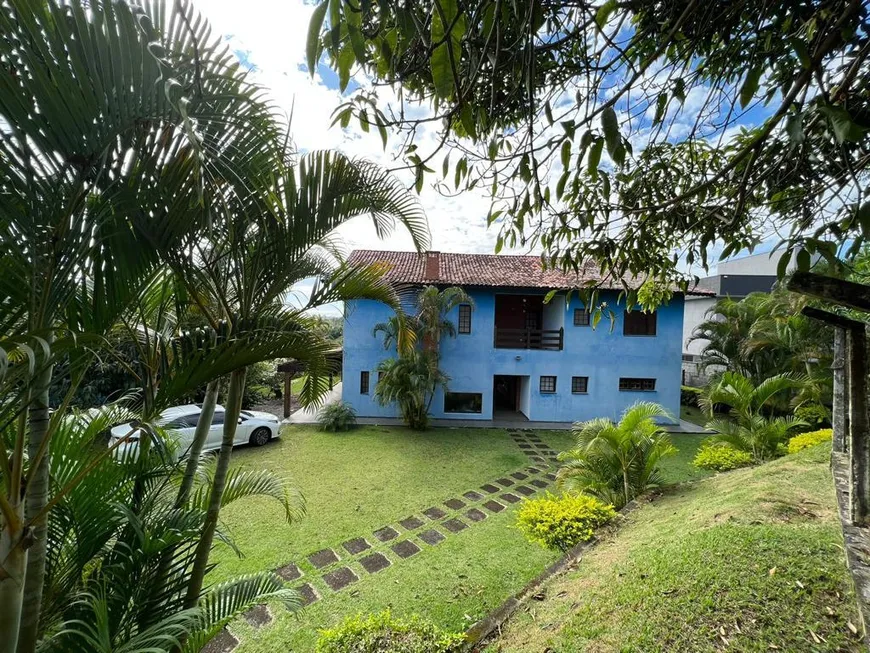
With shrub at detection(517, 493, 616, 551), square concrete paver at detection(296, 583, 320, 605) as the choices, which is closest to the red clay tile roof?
shrub at detection(517, 493, 616, 551)

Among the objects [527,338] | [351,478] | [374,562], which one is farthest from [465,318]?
[374,562]

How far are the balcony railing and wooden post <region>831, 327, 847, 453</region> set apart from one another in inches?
363

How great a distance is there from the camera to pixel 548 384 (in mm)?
12828

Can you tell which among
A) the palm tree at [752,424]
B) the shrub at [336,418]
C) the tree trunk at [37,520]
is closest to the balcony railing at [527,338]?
the shrub at [336,418]

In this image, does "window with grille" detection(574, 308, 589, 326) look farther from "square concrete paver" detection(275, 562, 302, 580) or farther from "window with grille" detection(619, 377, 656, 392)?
"square concrete paver" detection(275, 562, 302, 580)

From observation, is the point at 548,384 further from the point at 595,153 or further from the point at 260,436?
the point at 595,153

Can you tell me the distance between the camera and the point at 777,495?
4164mm

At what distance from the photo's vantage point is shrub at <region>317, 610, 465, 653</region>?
2.71 meters

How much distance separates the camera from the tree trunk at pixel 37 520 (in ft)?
4.66

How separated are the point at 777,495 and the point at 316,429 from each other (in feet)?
33.4

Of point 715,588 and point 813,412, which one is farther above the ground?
point 813,412

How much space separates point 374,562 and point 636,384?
11.2 meters

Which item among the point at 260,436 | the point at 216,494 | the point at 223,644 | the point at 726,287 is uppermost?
the point at 726,287

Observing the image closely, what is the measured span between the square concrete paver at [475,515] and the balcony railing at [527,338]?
23.3ft
